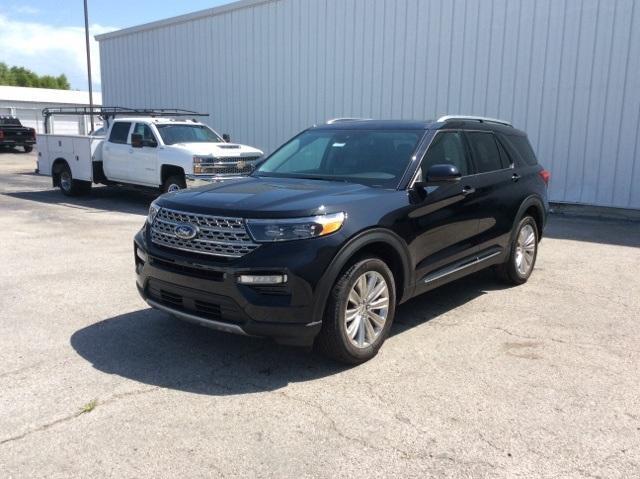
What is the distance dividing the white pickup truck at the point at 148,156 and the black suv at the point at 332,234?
6.51 meters

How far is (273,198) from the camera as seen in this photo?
14.3 ft

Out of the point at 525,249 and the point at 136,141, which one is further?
the point at 136,141

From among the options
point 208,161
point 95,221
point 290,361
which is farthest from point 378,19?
point 290,361

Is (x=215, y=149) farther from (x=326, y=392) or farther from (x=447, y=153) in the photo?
(x=326, y=392)

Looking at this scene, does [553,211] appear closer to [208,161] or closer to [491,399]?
[208,161]

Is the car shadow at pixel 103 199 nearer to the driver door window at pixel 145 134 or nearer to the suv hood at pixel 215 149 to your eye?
the driver door window at pixel 145 134

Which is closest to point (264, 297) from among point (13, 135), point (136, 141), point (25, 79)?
point (136, 141)

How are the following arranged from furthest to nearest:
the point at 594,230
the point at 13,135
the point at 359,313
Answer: the point at 13,135
the point at 594,230
the point at 359,313

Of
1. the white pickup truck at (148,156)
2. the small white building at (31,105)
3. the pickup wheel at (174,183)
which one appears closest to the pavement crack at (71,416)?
the white pickup truck at (148,156)

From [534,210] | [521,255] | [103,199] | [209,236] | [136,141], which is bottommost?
[103,199]

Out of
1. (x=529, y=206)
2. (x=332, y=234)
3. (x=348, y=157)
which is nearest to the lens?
(x=332, y=234)

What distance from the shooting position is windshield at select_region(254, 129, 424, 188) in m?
5.09

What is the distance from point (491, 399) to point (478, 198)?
2339mm

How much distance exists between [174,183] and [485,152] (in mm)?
7808
